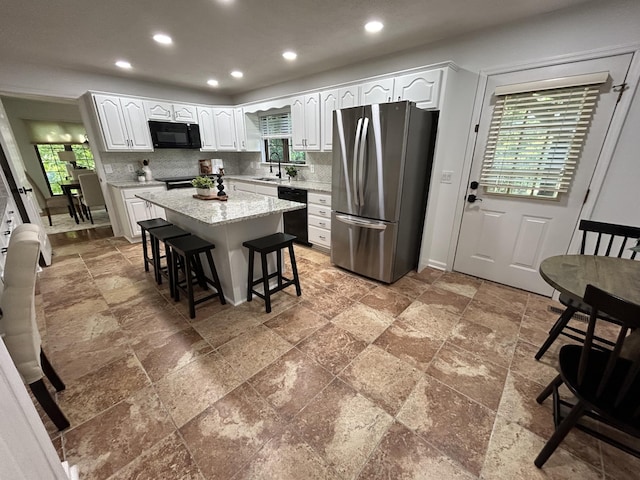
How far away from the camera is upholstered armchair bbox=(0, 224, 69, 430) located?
1172 millimetres

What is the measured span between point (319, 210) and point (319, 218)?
0.12 meters

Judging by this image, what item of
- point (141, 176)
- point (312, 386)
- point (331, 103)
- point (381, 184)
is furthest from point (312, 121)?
point (312, 386)

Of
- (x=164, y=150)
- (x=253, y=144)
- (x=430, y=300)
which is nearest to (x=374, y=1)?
(x=430, y=300)

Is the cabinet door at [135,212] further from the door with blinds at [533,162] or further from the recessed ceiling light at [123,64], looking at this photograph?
the door with blinds at [533,162]

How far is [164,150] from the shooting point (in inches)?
187

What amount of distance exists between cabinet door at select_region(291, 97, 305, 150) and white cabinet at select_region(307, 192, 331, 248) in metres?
0.94

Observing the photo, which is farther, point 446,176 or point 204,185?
point 446,176

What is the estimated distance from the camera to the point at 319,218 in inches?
146

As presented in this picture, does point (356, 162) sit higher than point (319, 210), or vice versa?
point (356, 162)

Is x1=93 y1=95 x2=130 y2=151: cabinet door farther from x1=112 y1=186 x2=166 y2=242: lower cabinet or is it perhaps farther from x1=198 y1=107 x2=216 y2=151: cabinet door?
x1=198 y1=107 x2=216 y2=151: cabinet door

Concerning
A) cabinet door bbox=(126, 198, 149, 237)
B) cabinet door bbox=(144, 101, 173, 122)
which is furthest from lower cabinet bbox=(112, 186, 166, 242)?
cabinet door bbox=(144, 101, 173, 122)

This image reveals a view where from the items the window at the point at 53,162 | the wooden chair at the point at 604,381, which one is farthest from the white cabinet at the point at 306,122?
the window at the point at 53,162

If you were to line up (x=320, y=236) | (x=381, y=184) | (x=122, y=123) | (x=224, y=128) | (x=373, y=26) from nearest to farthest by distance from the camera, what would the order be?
(x=373, y=26) < (x=381, y=184) < (x=320, y=236) < (x=122, y=123) < (x=224, y=128)

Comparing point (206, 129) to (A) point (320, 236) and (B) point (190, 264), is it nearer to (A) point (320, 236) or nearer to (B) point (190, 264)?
(A) point (320, 236)
